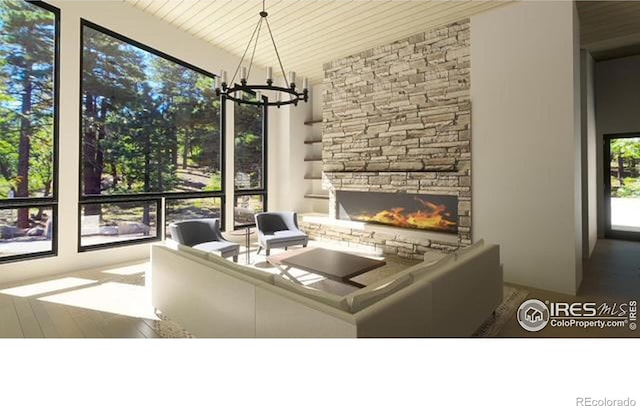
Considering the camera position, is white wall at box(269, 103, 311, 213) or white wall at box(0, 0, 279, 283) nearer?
white wall at box(0, 0, 279, 283)

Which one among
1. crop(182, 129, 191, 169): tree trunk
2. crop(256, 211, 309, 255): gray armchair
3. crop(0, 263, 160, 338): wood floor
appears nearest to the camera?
crop(0, 263, 160, 338): wood floor

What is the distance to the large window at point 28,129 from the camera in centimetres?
425

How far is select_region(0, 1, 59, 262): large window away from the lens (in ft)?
13.9

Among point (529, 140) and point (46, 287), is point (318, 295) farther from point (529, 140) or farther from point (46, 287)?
point (46, 287)

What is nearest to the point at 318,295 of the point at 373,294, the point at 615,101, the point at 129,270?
the point at 373,294

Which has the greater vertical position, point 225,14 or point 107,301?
point 225,14

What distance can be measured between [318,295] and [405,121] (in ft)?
13.5

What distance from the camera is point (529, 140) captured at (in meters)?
4.09

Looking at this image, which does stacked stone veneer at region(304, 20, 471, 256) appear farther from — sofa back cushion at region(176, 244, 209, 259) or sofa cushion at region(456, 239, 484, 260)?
sofa back cushion at region(176, 244, 209, 259)

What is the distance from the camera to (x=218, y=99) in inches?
258

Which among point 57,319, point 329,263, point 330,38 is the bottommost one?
point 57,319

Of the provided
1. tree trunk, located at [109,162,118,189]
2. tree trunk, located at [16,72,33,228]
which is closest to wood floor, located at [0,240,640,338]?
tree trunk, located at [16,72,33,228]

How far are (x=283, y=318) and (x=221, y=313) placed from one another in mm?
670

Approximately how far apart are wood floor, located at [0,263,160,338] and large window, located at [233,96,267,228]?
11.1ft
